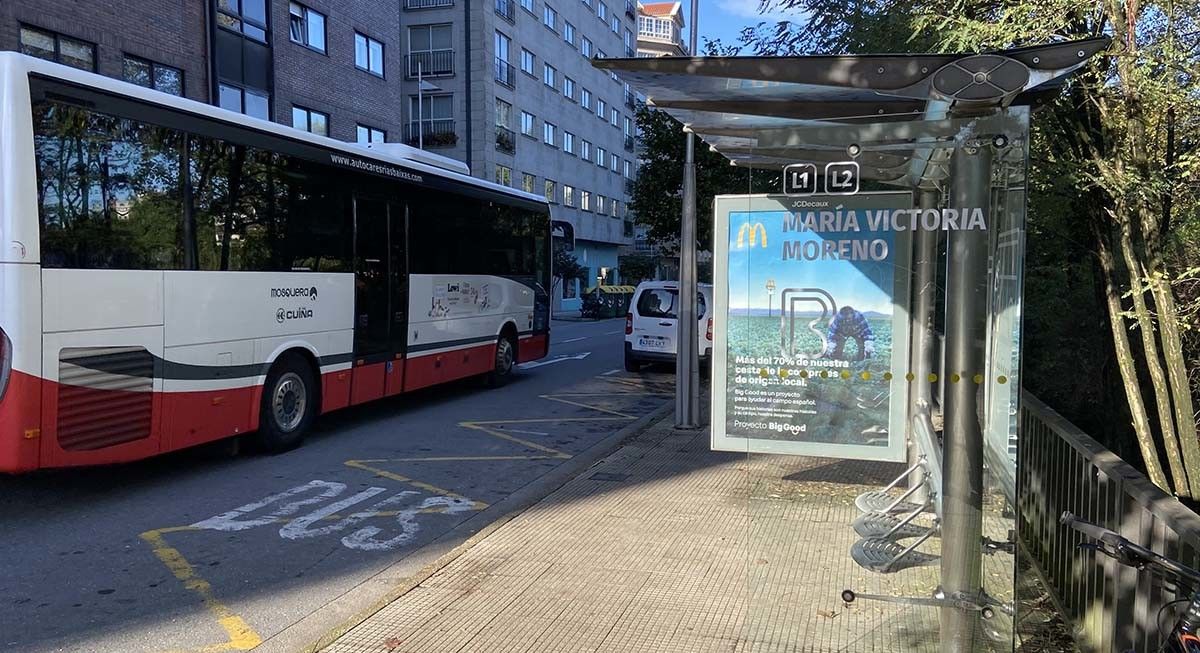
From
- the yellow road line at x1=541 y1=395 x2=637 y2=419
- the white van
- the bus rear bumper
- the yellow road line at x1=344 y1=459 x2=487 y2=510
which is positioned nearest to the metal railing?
the yellow road line at x1=344 y1=459 x2=487 y2=510

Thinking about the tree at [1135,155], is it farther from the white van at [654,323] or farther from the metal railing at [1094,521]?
the white van at [654,323]

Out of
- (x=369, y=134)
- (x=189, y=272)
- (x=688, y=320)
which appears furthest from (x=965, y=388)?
(x=369, y=134)

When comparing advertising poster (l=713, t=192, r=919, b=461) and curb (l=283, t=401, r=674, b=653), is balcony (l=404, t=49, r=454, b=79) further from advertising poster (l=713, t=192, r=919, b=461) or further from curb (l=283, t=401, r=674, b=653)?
advertising poster (l=713, t=192, r=919, b=461)

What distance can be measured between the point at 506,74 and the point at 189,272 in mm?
36031

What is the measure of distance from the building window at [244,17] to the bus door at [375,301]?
45.6 ft

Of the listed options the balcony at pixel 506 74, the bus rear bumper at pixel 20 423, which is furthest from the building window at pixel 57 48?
the balcony at pixel 506 74

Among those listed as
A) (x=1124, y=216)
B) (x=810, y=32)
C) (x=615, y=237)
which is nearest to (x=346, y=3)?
(x=810, y=32)

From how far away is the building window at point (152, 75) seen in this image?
18547mm

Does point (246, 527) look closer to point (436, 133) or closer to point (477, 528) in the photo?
point (477, 528)

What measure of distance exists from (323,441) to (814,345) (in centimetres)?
692

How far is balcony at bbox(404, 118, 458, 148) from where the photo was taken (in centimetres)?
4003

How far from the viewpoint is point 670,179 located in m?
16.1

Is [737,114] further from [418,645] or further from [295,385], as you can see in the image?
[295,385]

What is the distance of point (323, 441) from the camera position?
9.59 metres
